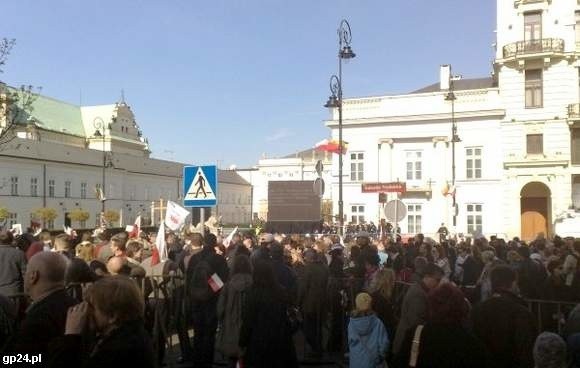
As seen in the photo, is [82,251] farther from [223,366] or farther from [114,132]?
[114,132]

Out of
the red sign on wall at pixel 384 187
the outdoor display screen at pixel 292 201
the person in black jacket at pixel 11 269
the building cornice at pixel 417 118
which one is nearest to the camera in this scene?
the person in black jacket at pixel 11 269

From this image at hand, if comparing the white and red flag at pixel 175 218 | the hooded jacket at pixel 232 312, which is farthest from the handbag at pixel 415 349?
the white and red flag at pixel 175 218

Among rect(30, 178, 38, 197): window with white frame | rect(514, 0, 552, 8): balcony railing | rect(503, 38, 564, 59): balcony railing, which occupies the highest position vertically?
rect(514, 0, 552, 8): balcony railing

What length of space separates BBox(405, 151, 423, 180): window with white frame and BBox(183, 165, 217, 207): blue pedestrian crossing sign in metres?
35.4

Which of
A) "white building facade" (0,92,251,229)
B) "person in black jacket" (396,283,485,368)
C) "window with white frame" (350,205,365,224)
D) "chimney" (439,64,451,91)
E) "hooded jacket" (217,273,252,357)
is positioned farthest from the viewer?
"white building facade" (0,92,251,229)

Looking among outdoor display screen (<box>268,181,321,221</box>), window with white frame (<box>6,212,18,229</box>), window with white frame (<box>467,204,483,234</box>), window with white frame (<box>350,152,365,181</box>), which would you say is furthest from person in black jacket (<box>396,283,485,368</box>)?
window with white frame (<box>6,212,18,229</box>)

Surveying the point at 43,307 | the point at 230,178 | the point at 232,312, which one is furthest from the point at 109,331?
the point at 230,178

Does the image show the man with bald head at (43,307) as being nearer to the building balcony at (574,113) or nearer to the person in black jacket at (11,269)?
the person in black jacket at (11,269)

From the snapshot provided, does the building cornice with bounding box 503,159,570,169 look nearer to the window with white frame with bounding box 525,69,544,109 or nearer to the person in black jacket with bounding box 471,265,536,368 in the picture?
the window with white frame with bounding box 525,69,544,109

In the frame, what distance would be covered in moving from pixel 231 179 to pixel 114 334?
11664 cm

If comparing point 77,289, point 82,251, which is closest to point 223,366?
point 82,251

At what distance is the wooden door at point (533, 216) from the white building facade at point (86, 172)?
1050 inches

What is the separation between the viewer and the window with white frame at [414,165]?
144ft

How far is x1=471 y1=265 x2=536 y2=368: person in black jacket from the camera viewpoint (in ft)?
17.2
